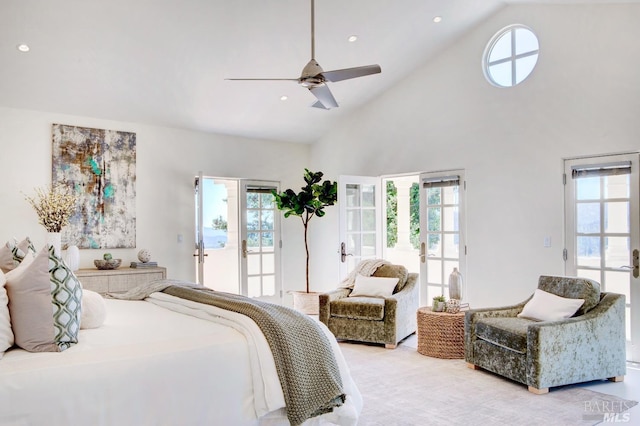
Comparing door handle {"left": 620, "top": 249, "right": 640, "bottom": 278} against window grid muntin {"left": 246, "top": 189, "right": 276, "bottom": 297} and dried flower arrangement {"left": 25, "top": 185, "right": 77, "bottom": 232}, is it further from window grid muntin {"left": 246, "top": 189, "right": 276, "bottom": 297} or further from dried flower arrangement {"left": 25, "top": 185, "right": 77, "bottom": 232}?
dried flower arrangement {"left": 25, "top": 185, "right": 77, "bottom": 232}

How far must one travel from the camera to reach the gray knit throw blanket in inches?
92.3

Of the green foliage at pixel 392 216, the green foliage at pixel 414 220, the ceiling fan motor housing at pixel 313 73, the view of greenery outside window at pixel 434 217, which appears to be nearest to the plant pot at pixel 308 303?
the view of greenery outside window at pixel 434 217

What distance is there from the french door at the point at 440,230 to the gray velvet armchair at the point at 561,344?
1.69 metres

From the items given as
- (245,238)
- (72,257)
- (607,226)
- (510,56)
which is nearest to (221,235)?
(245,238)

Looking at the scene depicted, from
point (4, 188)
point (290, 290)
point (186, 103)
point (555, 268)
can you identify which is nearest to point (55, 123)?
point (4, 188)

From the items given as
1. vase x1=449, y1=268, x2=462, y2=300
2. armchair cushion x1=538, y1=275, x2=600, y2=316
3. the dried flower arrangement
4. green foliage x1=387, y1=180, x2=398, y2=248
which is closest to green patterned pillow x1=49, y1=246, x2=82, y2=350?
the dried flower arrangement

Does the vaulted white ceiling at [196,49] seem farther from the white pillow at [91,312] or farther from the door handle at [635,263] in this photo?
the door handle at [635,263]

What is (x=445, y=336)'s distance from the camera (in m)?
4.52

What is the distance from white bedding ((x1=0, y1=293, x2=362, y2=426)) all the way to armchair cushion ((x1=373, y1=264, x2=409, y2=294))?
2700 millimetres

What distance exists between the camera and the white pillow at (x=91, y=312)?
8.32ft

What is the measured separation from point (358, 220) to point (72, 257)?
349cm

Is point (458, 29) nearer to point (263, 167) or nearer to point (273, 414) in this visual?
point (263, 167)

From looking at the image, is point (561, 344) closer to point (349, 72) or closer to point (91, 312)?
point (349, 72)

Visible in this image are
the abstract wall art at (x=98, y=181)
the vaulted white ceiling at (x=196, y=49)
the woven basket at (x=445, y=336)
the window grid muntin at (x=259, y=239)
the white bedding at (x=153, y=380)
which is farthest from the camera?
the window grid muntin at (x=259, y=239)
